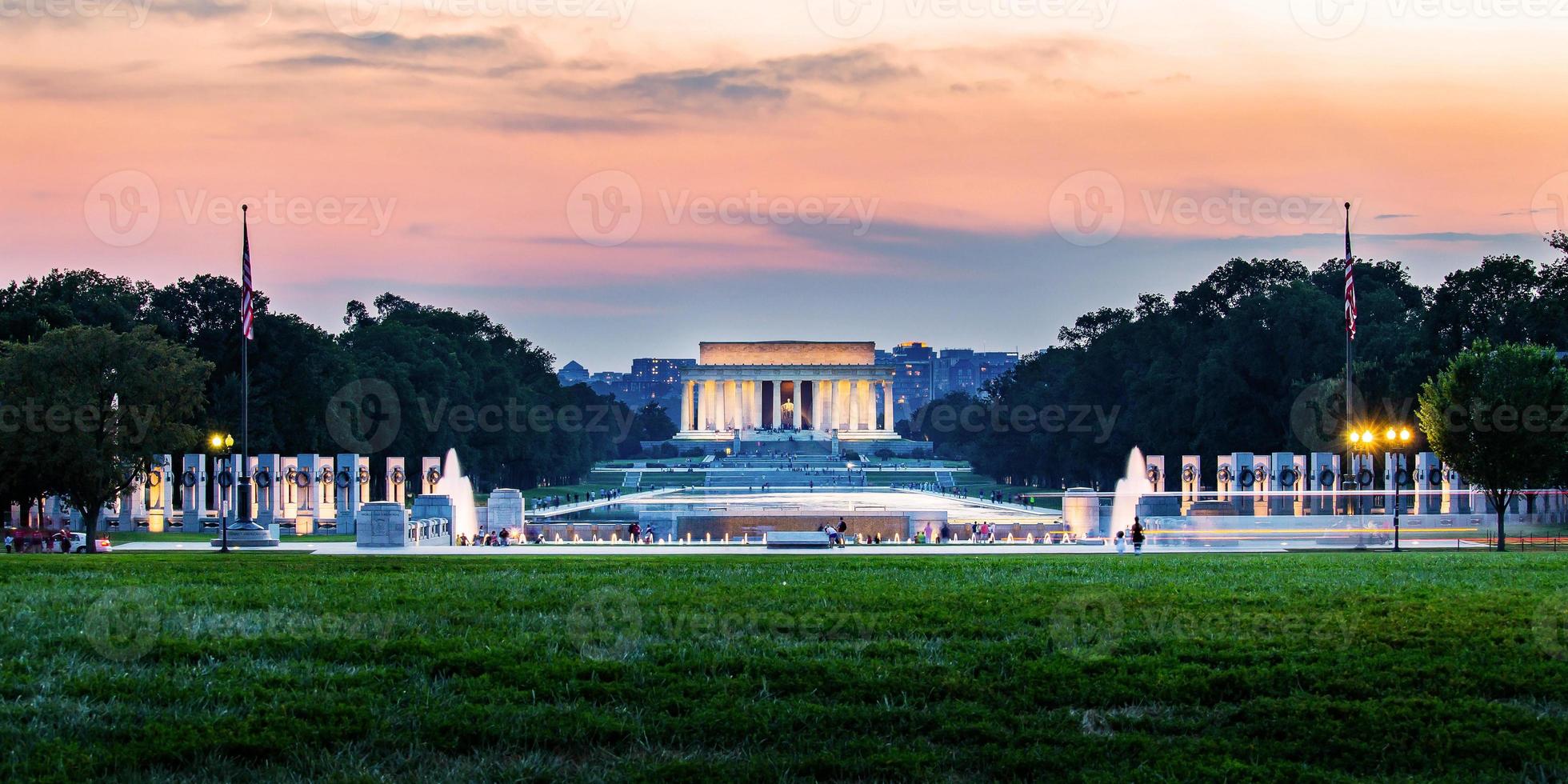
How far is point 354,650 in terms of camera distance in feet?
39.5

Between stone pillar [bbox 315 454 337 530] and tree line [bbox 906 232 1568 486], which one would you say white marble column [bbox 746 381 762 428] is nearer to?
tree line [bbox 906 232 1568 486]

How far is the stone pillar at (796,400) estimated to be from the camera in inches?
6496

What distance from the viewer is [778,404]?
16850cm

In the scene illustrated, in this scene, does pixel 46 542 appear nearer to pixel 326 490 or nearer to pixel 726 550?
pixel 726 550

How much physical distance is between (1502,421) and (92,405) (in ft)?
110

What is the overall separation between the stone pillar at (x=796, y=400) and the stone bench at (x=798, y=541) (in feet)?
413

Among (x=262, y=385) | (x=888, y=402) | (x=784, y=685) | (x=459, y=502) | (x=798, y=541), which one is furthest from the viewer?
(x=888, y=402)

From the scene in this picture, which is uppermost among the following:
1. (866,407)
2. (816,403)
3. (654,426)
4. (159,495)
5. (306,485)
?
(816,403)

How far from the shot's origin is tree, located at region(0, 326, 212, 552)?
36969 mm

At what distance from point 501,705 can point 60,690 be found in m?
3.03

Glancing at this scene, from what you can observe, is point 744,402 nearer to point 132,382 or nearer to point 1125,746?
point 132,382
